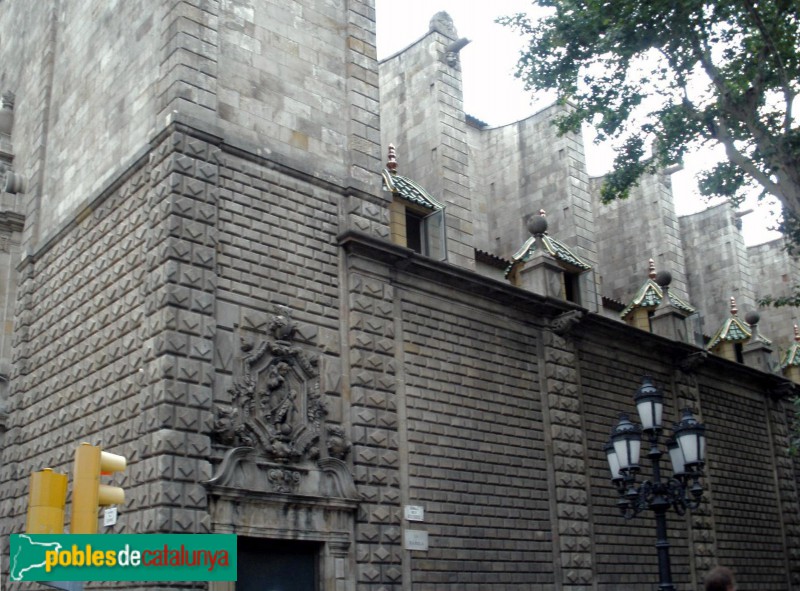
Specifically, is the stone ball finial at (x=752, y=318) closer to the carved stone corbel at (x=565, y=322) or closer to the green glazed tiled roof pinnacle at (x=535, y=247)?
the green glazed tiled roof pinnacle at (x=535, y=247)

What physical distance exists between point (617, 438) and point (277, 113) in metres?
7.61

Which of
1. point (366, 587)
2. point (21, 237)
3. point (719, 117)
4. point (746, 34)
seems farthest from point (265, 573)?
point (746, 34)

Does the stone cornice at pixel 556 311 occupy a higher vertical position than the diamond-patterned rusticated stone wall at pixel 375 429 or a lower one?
higher

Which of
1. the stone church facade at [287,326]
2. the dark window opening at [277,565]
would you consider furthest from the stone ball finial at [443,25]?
the dark window opening at [277,565]

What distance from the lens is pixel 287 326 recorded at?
49.2 feet

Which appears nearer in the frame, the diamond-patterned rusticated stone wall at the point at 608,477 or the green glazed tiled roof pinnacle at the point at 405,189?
the green glazed tiled roof pinnacle at the point at 405,189

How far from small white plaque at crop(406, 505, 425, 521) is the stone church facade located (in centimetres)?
10

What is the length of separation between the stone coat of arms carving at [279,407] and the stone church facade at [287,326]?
1.6 inches

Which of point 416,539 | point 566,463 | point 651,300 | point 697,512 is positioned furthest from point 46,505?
point 651,300

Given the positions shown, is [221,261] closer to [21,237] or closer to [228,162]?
[228,162]

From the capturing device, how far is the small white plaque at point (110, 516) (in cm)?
1353

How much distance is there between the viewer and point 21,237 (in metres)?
18.9

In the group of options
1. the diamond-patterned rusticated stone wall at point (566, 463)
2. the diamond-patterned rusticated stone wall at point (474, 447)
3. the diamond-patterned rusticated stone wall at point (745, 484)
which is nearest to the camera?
the diamond-patterned rusticated stone wall at point (474, 447)

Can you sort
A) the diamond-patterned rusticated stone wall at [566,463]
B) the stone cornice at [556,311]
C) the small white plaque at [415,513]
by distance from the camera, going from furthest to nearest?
the diamond-patterned rusticated stone wall at [566,463]
the stone cornice at [556,311]
the small white plaque at [415,513]
